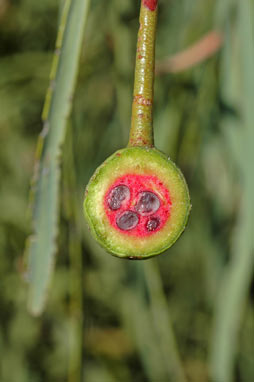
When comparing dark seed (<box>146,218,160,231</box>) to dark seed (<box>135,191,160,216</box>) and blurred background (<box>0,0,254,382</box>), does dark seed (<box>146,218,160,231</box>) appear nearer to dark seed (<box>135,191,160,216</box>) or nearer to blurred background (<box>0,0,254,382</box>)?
dark seed (<box>135,191,160,216</box>)

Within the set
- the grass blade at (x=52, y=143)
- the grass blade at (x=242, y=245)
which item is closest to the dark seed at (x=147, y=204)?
the grass blade at (x=52, y=143)

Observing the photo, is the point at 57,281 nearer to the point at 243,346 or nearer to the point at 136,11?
the point at 243,346

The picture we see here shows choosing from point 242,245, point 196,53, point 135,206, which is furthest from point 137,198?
point 196,53

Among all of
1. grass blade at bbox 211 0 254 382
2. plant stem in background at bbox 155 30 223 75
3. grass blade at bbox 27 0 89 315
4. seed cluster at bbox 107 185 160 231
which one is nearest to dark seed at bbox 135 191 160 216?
seed cluster at bbox 107 185 160 231

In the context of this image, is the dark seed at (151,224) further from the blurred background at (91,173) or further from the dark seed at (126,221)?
the blurred background at (91,173)

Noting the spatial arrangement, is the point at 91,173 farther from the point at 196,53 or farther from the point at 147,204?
the point at 147,204

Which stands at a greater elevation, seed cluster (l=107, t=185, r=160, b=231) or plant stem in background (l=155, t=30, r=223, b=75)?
plant stem in background (l=155, t=30, r=223, b=75)
